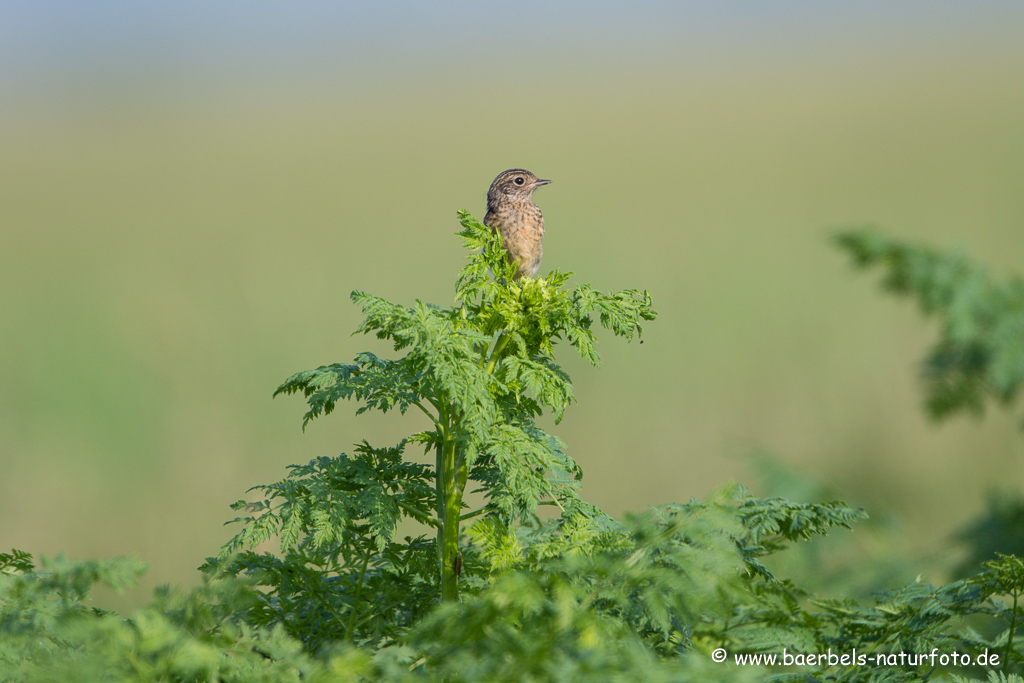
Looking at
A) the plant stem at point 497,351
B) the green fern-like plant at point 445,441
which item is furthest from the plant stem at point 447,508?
the plant stem at point 497,351

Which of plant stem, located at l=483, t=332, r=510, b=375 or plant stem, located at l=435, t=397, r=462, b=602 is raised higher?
plant stem, located at l=483, t=332, r=510, b=375

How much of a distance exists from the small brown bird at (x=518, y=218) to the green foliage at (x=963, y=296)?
153cm

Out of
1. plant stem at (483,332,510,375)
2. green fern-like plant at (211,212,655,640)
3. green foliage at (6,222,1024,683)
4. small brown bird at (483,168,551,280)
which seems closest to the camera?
green foliage at (6,222,1024,683)

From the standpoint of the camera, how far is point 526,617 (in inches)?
51.8

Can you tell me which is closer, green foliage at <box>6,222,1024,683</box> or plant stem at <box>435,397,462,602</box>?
green foliage at <box>6,222,1024,683</box>

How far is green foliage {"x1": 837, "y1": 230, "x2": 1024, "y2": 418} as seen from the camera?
11.5 feet

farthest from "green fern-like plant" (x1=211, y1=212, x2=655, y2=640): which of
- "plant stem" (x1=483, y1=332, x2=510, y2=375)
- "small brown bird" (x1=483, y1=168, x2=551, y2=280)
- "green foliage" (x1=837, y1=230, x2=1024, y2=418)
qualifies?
"green foliage" (x1=837, y1=230, x2=1024, y2=418)

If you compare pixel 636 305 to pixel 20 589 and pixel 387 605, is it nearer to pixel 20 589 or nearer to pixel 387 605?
pixel 387 605

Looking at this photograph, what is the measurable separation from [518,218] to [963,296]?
1960 mm

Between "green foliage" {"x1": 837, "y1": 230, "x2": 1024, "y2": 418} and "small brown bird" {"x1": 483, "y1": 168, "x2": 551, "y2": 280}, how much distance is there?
60.1 inches

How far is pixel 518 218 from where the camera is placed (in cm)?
362

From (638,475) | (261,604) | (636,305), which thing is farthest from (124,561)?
(638,475)

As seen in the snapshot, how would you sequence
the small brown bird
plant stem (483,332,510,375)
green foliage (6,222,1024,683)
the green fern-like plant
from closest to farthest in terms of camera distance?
1. green foliage (6,222,1024,683)
2. the green fern-like plant
3. plant stem (483,332,510,375)
4. the small brown bird

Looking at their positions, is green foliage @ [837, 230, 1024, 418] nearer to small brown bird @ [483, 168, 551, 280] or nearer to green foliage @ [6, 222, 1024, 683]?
small brown bird @ [483, 168, 551, 280]
